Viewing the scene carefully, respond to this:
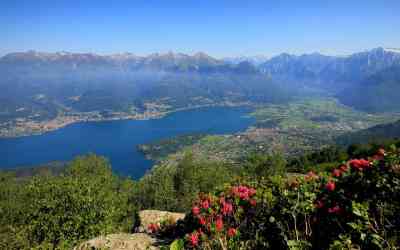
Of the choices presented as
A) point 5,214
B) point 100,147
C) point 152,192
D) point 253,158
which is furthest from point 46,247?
point 100,147

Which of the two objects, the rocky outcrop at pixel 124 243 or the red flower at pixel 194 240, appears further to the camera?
the rocky outcrop at pixel 124 243

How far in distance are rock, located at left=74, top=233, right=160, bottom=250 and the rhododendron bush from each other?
3.19 m

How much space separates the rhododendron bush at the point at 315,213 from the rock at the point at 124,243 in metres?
3.19

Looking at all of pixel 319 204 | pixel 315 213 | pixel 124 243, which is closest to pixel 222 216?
pixel 315 213

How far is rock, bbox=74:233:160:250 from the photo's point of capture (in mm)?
11406

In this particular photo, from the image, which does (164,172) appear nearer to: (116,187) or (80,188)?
(116,187)

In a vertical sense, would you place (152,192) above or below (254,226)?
below

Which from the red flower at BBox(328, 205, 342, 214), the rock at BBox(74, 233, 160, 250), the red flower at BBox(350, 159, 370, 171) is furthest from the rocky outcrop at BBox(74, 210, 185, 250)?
the red flower at BBox(350, 159, 370, 171)

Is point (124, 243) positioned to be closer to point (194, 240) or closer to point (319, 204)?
point (194, 240)

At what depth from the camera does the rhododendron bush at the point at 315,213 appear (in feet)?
20.2

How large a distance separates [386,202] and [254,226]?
3.40 metres

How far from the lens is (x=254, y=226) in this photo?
836cm

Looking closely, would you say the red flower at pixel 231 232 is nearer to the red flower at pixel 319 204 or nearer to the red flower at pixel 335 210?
the red flower at pixel 319 204

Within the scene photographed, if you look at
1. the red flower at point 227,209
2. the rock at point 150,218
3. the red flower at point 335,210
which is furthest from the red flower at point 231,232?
the rock at point 150,218
